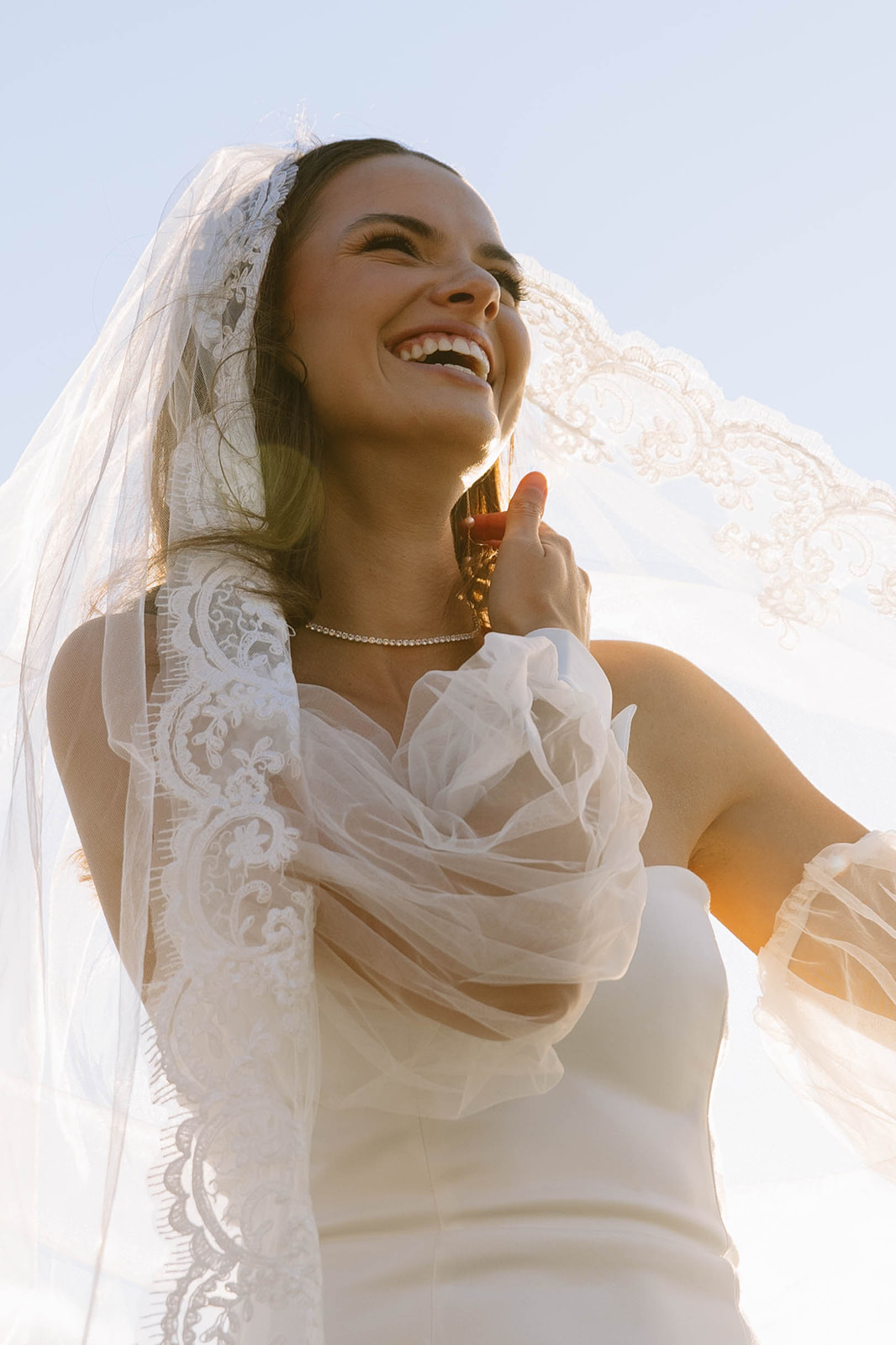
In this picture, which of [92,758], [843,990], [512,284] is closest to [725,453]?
[512,284]

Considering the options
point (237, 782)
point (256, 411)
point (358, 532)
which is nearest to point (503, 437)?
point (358, 532)

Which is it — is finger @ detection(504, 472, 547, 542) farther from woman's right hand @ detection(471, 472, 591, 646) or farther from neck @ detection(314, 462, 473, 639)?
neck @ detection(314, 462, 473, 639)

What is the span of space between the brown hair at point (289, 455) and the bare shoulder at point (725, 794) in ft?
1.24

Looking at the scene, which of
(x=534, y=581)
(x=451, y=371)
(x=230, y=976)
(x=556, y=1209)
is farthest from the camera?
(x=451, y=371)

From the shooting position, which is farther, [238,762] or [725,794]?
[725,794]

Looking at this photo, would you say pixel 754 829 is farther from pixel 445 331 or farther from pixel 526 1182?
pixel 445 331

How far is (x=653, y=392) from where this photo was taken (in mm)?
3049

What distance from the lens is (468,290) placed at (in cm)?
247

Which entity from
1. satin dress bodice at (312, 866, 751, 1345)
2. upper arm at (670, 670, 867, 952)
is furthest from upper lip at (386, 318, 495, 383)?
satin dress bodice at (312, 866, 751, 1345)

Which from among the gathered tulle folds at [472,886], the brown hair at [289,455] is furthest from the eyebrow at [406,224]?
the gathered tulle folds at [472,886]

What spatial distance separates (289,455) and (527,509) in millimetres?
442

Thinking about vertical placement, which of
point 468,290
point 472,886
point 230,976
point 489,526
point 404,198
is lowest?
point 230,976

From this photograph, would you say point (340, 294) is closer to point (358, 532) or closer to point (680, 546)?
point (358, 532)

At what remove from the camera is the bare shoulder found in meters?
2.55
